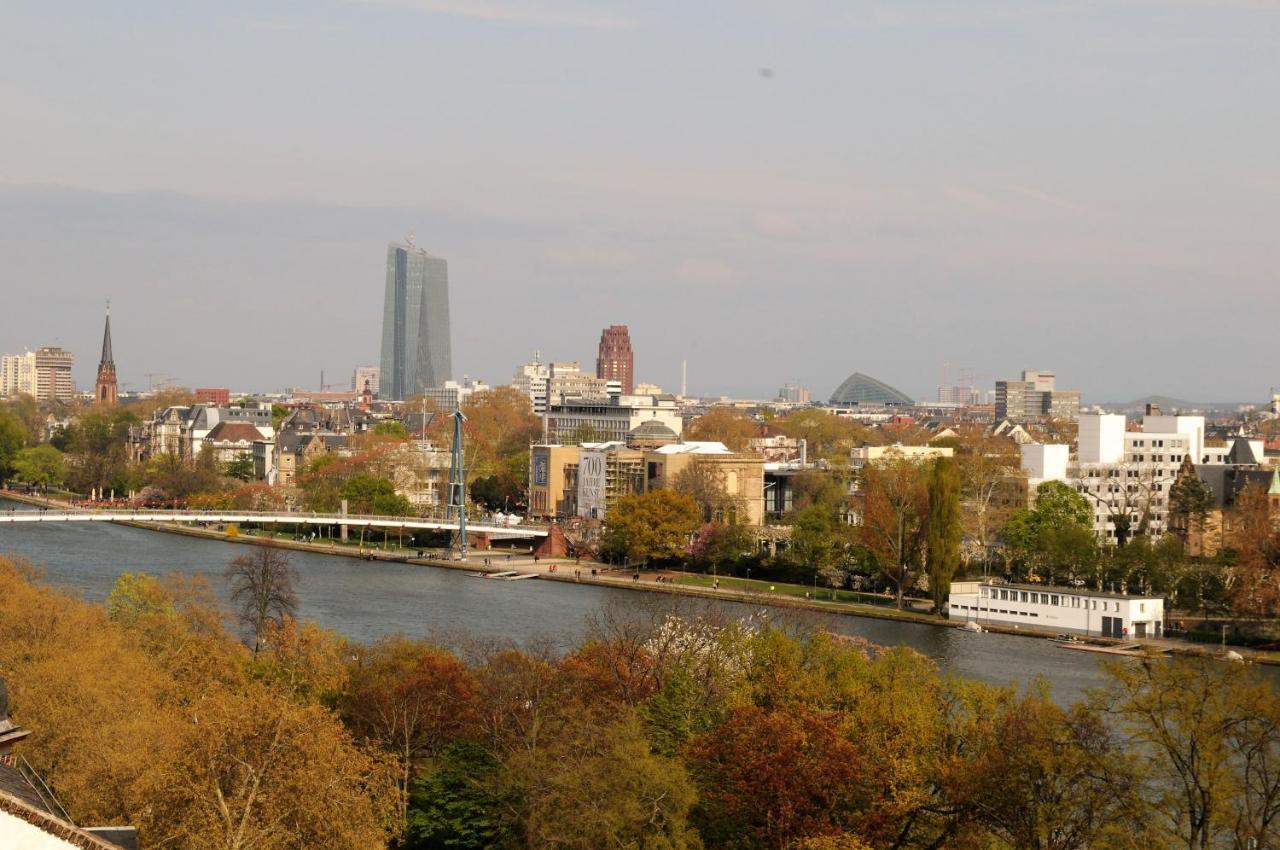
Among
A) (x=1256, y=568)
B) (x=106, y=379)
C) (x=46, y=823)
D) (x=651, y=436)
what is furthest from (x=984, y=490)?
(x=106, y=379)

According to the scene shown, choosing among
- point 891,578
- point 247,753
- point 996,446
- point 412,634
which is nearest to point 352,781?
point 247,753

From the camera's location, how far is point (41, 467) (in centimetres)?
6650

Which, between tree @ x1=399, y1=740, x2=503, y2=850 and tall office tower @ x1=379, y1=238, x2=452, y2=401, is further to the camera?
tall office tower @ x1=379, y1=238, x2=452, y2=401

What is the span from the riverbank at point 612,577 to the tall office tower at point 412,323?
404 feet

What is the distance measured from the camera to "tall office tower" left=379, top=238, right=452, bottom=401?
175625 millimetres

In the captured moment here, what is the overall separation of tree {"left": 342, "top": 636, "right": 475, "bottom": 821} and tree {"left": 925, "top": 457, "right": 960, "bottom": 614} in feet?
57.0

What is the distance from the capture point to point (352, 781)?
1150 cm

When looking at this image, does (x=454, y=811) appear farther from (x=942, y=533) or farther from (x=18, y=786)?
(x=942, y=533)

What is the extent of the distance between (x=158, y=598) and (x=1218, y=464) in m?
29.7

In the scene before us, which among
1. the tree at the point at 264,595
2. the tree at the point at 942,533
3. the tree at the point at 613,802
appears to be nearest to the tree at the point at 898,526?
the tree at the point at 942,533

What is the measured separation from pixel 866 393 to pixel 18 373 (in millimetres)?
91407

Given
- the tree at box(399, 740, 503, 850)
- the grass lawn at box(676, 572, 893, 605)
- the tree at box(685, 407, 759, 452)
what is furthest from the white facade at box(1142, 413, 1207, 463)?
the tree at box(399, 740, 503, 850)

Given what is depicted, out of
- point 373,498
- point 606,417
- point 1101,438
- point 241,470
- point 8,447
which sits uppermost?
point 606,417

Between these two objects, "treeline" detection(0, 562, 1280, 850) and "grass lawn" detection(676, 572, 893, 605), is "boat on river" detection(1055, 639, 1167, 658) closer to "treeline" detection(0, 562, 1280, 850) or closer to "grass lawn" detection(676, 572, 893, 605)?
"grass lawn" detection(676, 572, 893, 605)
